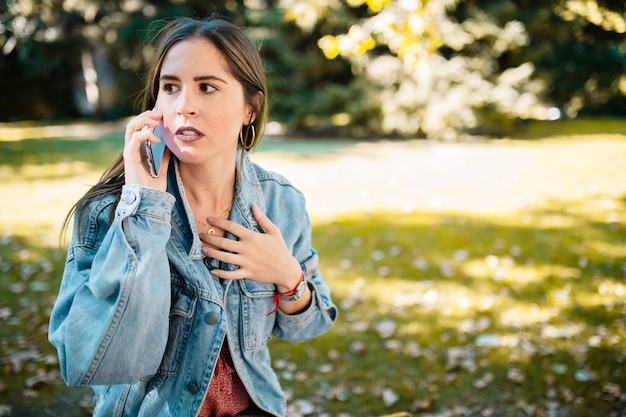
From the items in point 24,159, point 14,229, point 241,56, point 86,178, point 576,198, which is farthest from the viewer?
point 24,159

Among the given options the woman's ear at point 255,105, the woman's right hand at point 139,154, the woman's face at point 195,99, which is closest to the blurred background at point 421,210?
the woman's ear at point 255,105

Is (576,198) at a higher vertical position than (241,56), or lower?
lower

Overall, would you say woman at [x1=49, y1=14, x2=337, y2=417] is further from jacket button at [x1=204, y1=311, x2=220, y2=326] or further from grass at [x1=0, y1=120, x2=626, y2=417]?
grass at [x1=0, y1=120, x2=626, y2=417]

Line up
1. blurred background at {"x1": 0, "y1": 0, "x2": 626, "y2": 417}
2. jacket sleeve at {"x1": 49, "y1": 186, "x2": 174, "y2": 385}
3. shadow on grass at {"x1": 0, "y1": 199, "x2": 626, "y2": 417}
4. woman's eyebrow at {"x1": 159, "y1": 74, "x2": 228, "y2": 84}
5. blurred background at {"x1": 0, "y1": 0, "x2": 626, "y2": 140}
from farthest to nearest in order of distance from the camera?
blurred background at {"x1": 0, "y1": 0, "x2": 626, "y2": 140} < blurred background at {"x1": 0, "y1": 0, "x2": 626, "y2": 417} < shadow on grass at {"x1": 0, "y1": 199, "x2": 626, "y2": 417} < woman's eyebrow at {"x1": 159, "y1": 74, "x2": 228, "y2": 84} < jacket sleeve at {"x1": 49, "y1": 186, "x2": 174, "y2": 385}

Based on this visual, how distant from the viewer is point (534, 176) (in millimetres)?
9625

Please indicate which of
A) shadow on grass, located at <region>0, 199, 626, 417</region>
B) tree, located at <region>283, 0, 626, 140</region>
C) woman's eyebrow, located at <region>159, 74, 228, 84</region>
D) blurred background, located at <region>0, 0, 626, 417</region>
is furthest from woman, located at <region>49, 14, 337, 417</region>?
tree, located at <region>283, 0, 626, 140</region>

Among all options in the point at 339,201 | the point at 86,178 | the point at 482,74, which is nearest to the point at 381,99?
the point at 482,74

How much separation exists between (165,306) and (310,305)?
61cm

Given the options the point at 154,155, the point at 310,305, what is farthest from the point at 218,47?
the point at 310,305

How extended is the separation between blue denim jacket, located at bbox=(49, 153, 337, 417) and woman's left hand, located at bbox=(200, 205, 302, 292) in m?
0.06

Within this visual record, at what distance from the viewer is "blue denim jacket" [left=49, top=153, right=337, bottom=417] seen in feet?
4.31

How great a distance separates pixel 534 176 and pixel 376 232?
4697 mm

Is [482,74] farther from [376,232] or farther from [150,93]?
[150,93]

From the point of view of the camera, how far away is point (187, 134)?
153cm
